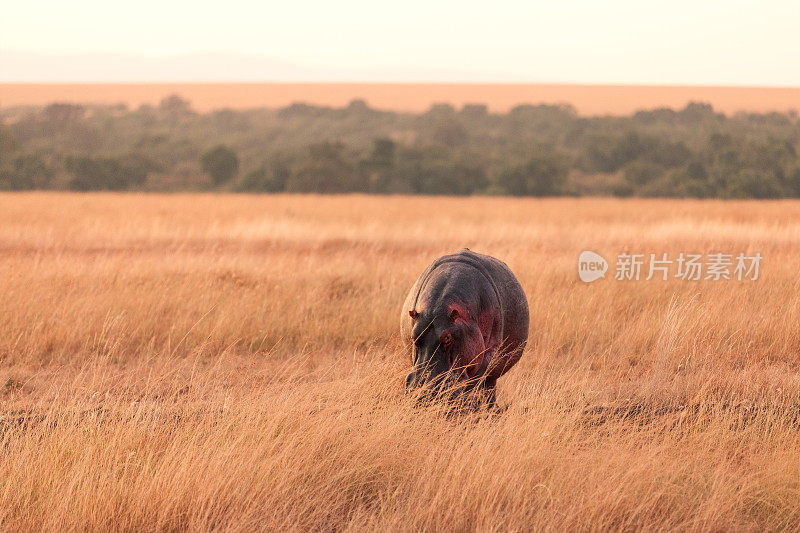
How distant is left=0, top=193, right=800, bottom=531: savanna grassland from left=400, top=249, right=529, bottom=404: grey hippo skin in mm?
317

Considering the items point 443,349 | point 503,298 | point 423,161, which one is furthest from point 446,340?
point 423,161

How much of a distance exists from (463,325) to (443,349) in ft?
0.66

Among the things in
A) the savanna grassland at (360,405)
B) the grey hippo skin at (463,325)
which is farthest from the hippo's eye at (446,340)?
the savanna grassland at (360,405)

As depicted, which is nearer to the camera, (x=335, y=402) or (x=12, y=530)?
(x=12, y=530)

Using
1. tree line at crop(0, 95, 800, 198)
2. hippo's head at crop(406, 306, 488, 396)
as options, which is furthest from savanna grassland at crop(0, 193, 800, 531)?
tree line at crop(0, 95, 800, 198)

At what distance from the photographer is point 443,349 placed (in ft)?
15.9

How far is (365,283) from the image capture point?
1166cm

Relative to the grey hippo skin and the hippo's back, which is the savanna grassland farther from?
the hippo's back

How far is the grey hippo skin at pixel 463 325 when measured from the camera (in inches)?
191

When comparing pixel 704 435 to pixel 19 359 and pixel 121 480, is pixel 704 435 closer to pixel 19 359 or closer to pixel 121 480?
pixel 121 480

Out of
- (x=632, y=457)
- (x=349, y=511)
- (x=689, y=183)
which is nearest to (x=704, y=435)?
(x=632, y=457)

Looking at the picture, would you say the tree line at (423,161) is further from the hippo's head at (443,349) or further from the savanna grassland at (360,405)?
the hippo's head at (443,349)

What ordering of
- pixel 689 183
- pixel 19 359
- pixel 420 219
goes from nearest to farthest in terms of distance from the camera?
pixel 19 359, pixel 420 219, pixel 689 183

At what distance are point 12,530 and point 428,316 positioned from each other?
107 inches
